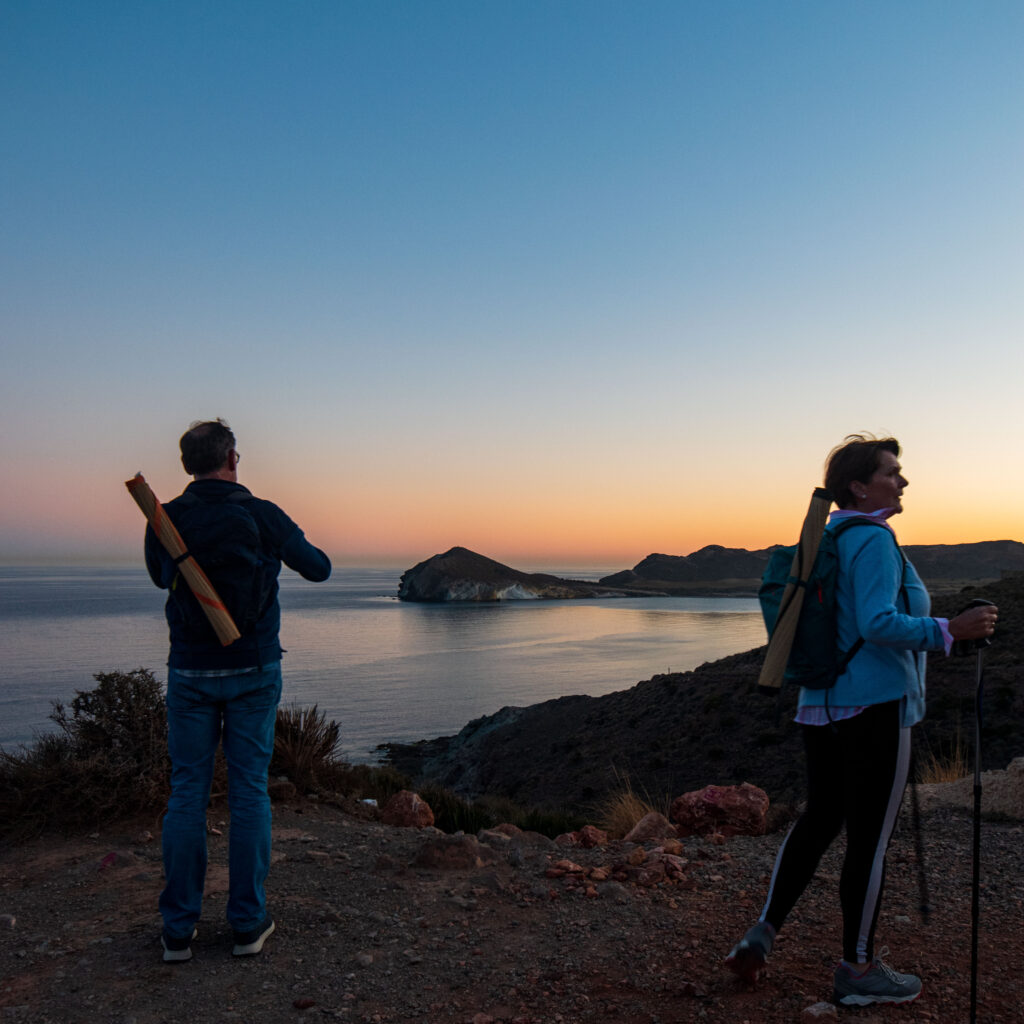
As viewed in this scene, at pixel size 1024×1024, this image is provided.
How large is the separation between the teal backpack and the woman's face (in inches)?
3.9

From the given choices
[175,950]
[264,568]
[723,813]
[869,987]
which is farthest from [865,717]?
[723,813]

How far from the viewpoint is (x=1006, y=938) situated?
3346 millimetres

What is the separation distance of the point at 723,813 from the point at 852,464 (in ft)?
13.1

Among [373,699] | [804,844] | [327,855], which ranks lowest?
[373,699]

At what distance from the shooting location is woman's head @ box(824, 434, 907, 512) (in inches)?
102

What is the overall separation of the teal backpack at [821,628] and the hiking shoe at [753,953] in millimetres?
919

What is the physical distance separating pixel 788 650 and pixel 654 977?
4.70ft

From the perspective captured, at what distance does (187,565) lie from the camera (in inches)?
115

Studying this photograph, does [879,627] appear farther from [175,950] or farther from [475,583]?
[475,583]

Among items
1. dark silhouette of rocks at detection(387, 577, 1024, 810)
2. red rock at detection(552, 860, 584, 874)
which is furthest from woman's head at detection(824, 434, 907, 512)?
dark silhouette of rocks at detection(387, 577, 1024, 810)

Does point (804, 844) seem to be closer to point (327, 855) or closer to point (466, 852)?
point (466, 852)

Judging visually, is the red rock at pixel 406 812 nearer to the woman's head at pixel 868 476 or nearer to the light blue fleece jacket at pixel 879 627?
the light blue fleece jacket at pixel 879 627

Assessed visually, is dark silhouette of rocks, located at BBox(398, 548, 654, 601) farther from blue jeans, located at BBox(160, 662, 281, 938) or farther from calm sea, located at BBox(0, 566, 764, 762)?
blue jeans, located at BBox(160, 662, 281, 938)

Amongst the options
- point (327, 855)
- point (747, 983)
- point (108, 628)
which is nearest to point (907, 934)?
point (747, 983)
